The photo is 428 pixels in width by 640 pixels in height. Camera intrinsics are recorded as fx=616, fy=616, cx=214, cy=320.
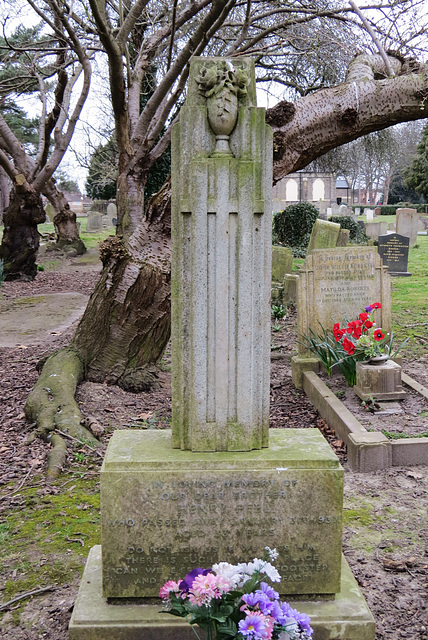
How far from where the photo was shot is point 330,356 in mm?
7004

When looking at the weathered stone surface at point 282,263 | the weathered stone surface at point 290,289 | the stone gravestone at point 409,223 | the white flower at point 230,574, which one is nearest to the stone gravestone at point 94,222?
the stone gravestone at point 409,223

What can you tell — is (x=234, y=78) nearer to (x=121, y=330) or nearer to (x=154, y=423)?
(x=154, y=423)

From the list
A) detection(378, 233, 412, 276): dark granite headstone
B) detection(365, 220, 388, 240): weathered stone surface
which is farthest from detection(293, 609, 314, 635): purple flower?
detection(365, 220, 388, 240): weathered stone surface

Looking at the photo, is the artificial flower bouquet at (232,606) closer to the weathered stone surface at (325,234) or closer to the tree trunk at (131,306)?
the tree trunk at (131,306)

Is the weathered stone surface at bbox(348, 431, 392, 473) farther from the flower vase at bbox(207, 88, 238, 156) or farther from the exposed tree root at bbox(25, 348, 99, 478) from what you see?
the flower vase at bbox(207, 88, 238, 156)

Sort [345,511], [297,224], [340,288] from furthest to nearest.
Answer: [297,224] → [340,288] → [345,511]

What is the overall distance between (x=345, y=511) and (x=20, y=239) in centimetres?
1362

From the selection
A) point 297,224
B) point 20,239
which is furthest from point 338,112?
point 297,224

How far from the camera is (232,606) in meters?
2.24

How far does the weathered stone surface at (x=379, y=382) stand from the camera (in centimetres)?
629

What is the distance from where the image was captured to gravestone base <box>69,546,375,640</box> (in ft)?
9.06

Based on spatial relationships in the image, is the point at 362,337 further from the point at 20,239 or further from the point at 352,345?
the point at 20,239

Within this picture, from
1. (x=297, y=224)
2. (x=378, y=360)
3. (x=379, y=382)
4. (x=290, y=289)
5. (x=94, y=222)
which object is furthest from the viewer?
(x=94, y=222)

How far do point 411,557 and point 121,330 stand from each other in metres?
4.05
